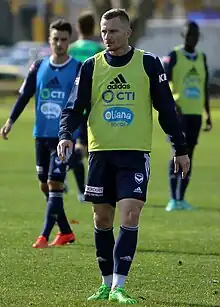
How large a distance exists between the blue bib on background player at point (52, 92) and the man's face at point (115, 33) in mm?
3069

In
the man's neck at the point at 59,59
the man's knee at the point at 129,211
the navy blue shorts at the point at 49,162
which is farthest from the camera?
the man's neck at the point at 59,59

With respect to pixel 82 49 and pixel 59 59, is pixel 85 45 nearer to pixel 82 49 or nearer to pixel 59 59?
pixel 82 49

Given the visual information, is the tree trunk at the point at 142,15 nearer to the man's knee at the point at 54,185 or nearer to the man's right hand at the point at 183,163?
the man's knee at the point at 54,185

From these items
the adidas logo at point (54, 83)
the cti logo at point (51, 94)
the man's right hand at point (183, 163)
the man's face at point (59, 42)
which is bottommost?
the cti logo at point (51, 94)

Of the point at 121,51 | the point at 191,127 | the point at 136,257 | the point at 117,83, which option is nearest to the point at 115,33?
the point at 121,51

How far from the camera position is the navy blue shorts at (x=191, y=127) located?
14898mm

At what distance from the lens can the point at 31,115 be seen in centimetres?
3838

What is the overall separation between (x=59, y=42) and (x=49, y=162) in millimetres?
1175

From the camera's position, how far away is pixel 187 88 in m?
15.1

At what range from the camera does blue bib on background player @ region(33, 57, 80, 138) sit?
11258 mm

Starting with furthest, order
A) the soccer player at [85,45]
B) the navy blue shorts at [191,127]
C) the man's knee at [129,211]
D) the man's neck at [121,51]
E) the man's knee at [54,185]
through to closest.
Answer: the soccer player at [85,45], the navy blue shorts at [191,127], the man's knee at [54,185], the man's neck at [121,51], the man's knee at [129,211]

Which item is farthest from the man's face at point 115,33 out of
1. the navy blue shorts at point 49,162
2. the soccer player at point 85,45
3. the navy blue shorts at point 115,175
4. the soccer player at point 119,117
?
the soccer player at point 85,45

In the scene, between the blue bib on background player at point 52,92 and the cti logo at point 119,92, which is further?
the blue bib on background player at point 52,92

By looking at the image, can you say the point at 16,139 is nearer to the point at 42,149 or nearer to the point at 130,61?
the point at 42,149
